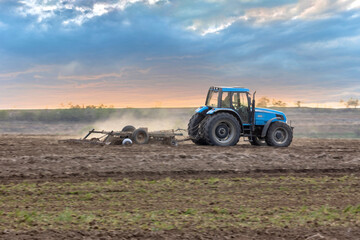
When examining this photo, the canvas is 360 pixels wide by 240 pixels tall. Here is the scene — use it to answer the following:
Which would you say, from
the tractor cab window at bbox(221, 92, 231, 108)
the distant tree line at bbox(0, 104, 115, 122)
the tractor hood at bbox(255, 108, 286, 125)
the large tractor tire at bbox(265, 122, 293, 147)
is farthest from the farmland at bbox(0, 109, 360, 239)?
the distant tree line at bbox(0, 104, 115, 122)

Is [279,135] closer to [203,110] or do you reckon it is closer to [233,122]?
[233,122]

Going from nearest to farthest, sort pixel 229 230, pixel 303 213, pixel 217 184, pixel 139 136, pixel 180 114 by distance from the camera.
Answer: pixel 229 230
pixel 303 213
pixel 217 184
pixel 139 136
pixel 180 114

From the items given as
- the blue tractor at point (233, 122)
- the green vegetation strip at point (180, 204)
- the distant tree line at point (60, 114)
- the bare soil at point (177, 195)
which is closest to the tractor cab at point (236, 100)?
the blue tractor at point (233, 122)

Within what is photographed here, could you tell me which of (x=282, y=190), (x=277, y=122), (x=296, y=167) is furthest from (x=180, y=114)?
(x=282, y=190)

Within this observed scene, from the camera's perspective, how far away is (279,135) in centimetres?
1593

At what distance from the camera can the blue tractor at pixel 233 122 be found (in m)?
14.8

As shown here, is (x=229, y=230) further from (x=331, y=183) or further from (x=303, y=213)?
(x=331, y=183)

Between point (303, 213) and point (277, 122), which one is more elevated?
point (277, 122)

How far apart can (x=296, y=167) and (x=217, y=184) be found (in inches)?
136

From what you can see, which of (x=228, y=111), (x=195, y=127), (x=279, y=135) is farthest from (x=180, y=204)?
(x=279, y=135)

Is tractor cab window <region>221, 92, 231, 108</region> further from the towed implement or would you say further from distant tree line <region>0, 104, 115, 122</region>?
distant tree line <region>0, 104, 115, 122</region>

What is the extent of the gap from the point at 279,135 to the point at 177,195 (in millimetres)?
9515

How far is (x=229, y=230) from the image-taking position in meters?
5.40

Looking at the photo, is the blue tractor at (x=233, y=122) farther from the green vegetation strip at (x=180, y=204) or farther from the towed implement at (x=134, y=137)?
the green vegetation strip at (x=180, y=204)
